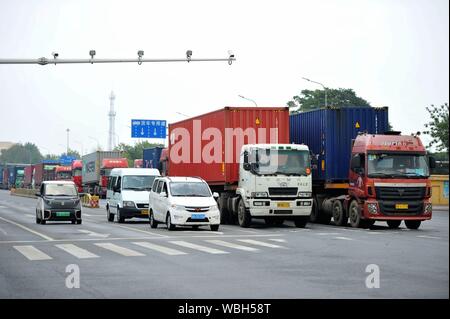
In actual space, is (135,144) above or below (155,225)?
above

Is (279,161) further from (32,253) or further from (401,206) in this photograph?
(32,253)

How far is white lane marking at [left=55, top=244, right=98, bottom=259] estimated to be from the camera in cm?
1791

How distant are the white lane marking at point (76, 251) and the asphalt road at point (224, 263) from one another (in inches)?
0.8

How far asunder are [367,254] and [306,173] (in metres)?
10.9

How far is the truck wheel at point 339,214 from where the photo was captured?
30.2 meters

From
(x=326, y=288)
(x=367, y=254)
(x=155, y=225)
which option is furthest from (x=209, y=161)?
(x=326, y=288)

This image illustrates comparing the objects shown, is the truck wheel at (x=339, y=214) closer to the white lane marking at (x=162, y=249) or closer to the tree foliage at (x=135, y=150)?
the white lane marking at (x=162, y=249)

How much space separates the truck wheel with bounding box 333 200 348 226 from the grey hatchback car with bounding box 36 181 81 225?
9741 mm

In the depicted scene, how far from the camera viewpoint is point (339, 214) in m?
30.6

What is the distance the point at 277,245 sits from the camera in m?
21.2

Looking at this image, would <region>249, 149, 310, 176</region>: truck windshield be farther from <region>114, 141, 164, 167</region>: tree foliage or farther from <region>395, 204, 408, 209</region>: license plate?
<region>114, 141, 164, 167</region>: tree foliage

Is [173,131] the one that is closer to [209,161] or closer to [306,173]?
[209,161]

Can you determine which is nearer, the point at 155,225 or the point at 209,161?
the point at 155,225

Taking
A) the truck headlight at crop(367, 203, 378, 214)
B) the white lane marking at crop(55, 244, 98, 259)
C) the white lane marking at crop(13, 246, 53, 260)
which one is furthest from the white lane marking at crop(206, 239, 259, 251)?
the truck headlight at crop(367, 203, 378, 214)
